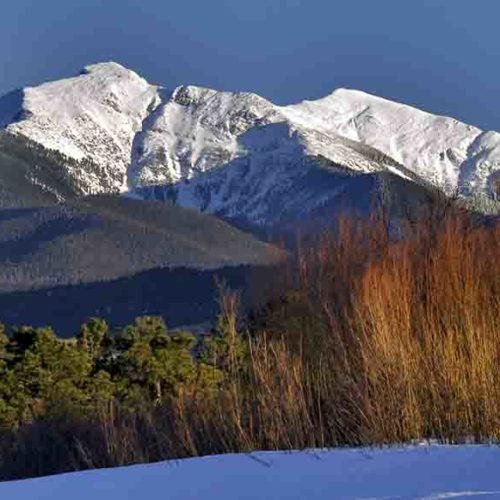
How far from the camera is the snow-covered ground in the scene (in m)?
4.32

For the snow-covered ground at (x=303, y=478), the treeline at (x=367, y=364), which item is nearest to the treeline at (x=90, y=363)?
the treeline at (x=367, y=364)

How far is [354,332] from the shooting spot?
5.18 metres

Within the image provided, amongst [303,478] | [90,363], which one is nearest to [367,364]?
[303,478]

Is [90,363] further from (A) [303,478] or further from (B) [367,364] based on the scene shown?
(A) [303,478]

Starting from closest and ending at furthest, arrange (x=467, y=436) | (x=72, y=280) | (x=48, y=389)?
(x=467, y=436)
(x=48, y=389)
(x=72, y=280)

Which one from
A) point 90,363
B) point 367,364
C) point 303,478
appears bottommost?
point 303,478

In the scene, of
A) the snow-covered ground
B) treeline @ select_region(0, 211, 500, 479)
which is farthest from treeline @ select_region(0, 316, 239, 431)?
the snow-covered ground

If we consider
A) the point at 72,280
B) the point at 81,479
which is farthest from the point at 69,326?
the point at 81,479

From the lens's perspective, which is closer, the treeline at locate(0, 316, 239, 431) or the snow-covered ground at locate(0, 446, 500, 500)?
the snow-covered ground at locate(0, 446, 500, 500)

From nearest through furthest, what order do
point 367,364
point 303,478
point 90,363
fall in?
point 303,478 → point 367,364 → point 90,363

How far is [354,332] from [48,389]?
39.8ft

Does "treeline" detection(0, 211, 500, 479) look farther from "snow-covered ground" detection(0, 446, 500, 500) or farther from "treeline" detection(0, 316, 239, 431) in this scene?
"treeline" detection(0, 316, 239, 431)

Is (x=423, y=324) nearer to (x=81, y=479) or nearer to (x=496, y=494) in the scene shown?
(x=496, y=494)

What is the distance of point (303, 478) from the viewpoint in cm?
466
